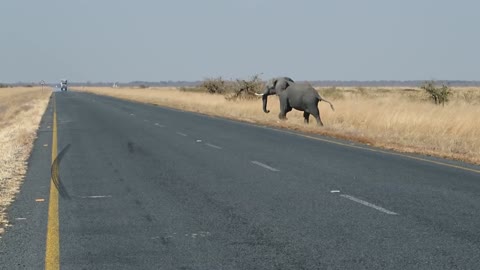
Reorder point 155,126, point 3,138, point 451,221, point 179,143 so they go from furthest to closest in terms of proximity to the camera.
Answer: point 155,126, point 3,138, point 179,143, point 451,221

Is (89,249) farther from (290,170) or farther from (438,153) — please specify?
(438,153)

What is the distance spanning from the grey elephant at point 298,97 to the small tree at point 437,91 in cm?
1484

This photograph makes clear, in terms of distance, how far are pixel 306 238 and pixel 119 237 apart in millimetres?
2014

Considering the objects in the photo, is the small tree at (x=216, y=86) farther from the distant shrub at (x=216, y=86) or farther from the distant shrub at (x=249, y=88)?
the distant shrub at (x=249, y=88)

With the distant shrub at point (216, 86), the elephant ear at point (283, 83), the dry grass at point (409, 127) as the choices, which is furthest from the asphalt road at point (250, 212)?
the distant shrub at point (216, 86)

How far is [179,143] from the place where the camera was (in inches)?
695

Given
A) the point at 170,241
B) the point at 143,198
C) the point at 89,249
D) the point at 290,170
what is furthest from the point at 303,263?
the point at 290,170

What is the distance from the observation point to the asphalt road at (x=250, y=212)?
18.2 feet

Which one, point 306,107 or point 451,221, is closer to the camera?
point 451,221

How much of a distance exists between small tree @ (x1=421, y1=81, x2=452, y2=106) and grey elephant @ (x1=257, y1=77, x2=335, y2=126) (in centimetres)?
1484

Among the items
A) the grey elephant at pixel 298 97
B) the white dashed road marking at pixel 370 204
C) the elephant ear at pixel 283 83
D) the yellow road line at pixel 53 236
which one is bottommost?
the yellow road line at pixel 53 236

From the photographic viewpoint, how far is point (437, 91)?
3991 centimetres

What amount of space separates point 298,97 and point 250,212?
19.2m

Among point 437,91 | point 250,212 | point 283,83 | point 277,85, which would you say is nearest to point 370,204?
point 250,212
